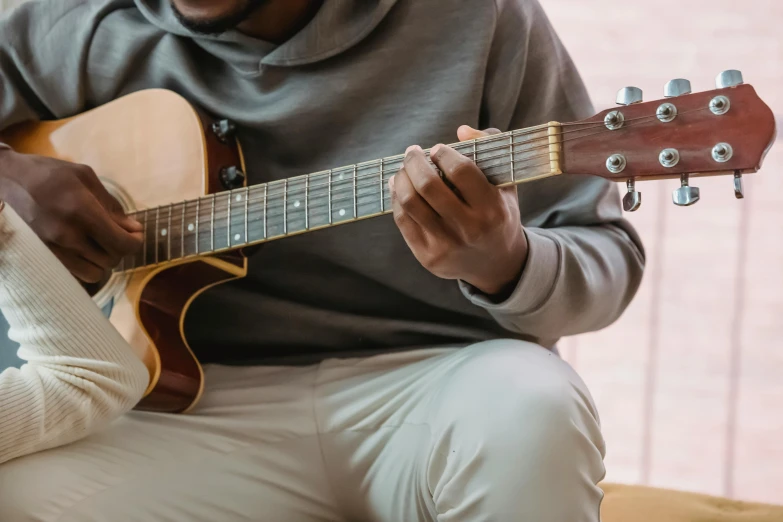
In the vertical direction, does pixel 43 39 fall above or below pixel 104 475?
above

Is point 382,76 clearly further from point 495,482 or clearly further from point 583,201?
point 495,482

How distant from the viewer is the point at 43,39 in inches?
46.0

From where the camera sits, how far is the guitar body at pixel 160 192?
3.20 ft

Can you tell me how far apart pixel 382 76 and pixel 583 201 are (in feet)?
0.94

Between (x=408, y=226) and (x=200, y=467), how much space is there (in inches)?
15.3

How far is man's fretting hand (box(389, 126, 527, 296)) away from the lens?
726 mm

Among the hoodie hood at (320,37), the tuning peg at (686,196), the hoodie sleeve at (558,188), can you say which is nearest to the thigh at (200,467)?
the hoodie sleeve at (558,188)

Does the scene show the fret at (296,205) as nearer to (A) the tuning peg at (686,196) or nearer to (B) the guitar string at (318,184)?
(B) the guitar string at (318,184)

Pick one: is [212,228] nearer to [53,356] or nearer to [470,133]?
[53,356]

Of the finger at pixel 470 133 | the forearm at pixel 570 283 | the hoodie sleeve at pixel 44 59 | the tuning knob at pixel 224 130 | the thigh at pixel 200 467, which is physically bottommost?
the thigh at pixel 200 467

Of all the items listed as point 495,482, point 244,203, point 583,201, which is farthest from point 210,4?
point 495,482

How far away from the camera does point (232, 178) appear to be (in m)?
1.00

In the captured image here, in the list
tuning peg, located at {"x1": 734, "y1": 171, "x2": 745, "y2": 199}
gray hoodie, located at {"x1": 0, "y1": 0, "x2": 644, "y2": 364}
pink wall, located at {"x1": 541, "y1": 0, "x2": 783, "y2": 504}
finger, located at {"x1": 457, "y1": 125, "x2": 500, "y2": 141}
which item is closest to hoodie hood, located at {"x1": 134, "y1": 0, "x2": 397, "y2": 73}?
gray hoodie, located at {"x1": 0, "y1": 0, "x2": 644, "y2": 364}

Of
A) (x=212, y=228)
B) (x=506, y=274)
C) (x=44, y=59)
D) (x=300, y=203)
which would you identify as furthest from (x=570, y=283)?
(x=44, y=59)
